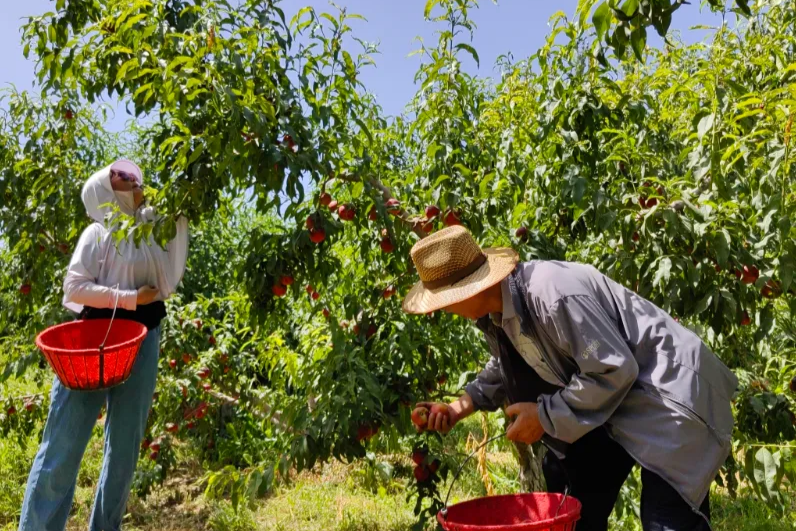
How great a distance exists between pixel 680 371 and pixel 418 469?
4.00 ft

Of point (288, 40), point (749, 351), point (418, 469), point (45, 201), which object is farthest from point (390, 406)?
point (45, 201)

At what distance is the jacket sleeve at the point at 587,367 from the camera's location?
143 centimetres

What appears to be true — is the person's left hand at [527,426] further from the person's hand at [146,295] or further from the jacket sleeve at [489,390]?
the person's hand at [146,295]

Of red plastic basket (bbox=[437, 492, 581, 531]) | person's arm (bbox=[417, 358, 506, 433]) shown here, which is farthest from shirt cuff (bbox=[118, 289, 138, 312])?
red plastic basket (bbox=[437, 492, 581, 531])

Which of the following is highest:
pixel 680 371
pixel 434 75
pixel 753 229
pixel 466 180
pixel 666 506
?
pixel 434 75

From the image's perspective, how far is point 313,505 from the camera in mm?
3561

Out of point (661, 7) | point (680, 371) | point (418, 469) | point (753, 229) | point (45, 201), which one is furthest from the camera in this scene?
point (45, 201)

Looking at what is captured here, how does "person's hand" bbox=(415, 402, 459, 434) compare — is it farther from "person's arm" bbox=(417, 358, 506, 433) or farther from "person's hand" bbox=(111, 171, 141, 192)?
"person's hand" bbox=(111, 171, 141, 192)

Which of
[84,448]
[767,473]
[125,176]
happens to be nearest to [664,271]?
[767,473]

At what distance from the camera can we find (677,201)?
205 cm

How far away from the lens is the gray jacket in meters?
1.45

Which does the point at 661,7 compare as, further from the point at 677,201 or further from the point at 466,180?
the point at 466,180

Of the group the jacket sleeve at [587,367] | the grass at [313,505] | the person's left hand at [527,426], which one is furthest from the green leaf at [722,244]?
the grass at [313,505]

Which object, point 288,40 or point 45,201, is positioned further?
point 45,201
